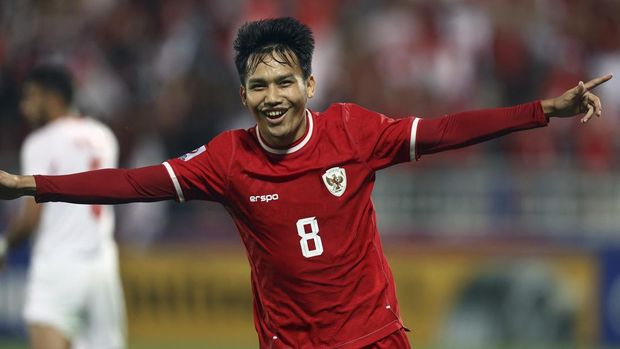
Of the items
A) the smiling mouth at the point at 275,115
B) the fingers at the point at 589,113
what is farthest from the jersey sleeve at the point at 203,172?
the fingers at the point at 589,113

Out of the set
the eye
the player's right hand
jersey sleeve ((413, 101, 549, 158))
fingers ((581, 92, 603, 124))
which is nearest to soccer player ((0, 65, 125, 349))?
the player's right hand

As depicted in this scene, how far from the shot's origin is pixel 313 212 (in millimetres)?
5688

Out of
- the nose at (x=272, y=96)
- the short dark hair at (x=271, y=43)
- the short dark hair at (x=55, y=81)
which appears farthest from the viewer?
the short dark hair at (x=55, y=81)

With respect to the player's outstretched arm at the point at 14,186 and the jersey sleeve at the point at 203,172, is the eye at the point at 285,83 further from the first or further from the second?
the player's outstretched arm at the point at 14,186

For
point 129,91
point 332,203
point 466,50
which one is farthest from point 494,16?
point 332,203

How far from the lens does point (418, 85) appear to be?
1449 centimetres

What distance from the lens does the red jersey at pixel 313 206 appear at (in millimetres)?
5680

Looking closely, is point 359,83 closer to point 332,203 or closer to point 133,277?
point 133,277

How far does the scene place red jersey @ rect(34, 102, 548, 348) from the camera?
568cm

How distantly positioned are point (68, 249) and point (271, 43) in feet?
11.3

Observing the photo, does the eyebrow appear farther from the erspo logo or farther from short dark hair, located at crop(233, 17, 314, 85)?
the erspo logo

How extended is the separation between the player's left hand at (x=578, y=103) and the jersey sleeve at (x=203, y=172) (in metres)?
1.50

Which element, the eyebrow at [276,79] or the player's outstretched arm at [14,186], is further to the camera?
the eyebrow at [276,79]

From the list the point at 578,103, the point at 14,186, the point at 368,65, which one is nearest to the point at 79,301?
the point at 14,186
